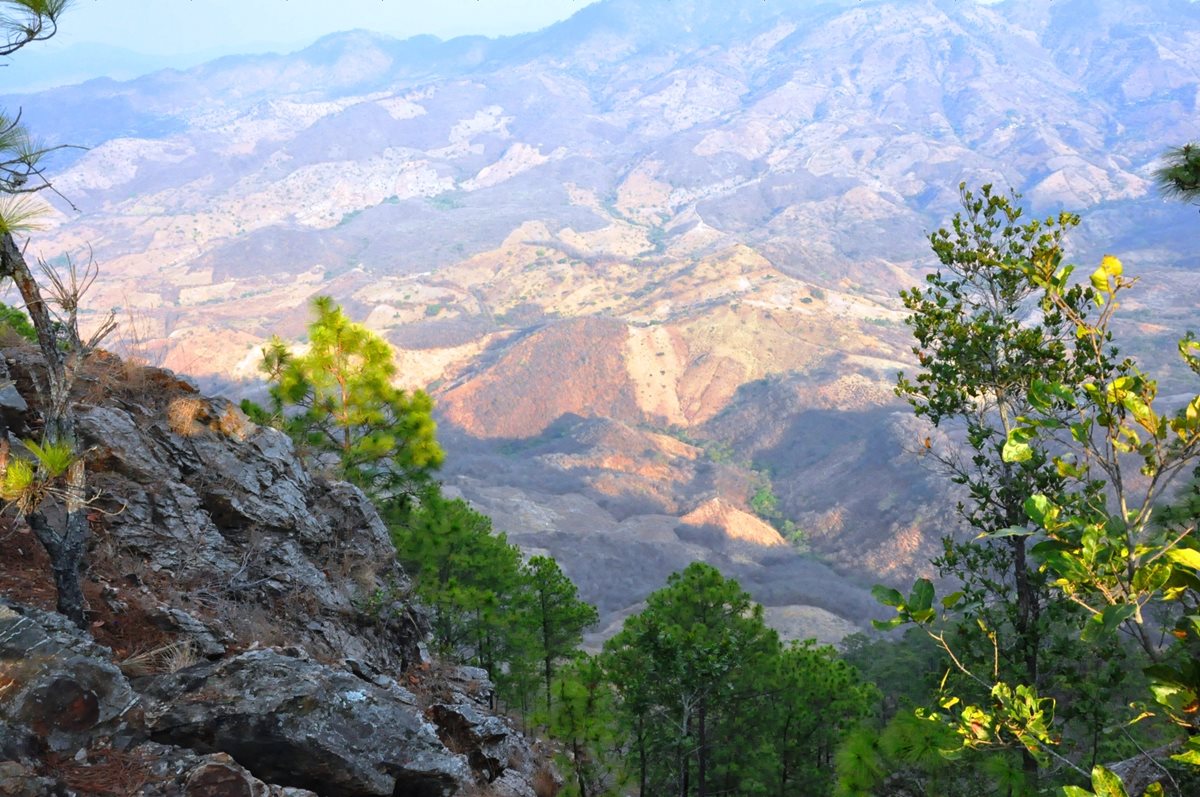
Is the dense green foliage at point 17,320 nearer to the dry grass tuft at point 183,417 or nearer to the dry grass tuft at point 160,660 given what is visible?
the dry grass tuft at point 183,417

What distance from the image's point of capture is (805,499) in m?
83.7

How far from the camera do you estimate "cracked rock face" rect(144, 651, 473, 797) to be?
17.7 feet

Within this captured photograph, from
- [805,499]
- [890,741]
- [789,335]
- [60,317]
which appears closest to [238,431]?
[60,317]

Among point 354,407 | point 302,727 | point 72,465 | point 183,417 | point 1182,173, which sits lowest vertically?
point 354,407

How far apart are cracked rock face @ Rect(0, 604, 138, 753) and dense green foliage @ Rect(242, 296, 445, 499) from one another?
999 centimetres

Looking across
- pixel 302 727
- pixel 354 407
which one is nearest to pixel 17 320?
pixel 354 407

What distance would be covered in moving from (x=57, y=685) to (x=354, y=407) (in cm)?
1203

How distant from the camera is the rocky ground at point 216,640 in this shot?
478cm

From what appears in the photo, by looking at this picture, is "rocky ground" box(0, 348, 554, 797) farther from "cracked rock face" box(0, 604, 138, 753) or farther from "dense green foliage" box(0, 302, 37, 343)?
"dense green foliage" box(0, 302, 37, 343)

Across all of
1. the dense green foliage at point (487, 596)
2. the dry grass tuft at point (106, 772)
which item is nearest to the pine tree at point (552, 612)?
the dense green foliage at point (487, 596)

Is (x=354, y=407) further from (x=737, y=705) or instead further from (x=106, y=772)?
(x=106, y=772)

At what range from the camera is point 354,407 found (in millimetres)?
16469

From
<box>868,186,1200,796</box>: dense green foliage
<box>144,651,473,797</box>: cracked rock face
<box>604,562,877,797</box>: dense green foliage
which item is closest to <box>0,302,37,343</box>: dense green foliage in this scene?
<box>144,651,473,797</box>: cracked rock face

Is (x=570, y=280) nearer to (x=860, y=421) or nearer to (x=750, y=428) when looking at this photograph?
(x=750, y=428)
